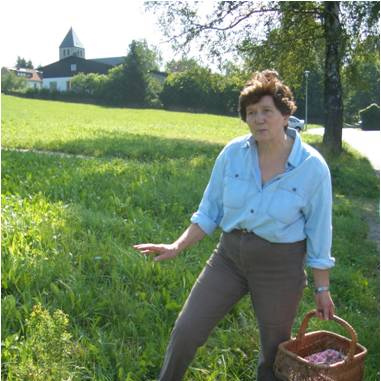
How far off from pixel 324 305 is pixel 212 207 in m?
0.84

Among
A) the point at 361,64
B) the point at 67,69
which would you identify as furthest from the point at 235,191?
the point at 67,69

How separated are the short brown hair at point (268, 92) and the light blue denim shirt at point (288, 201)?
0.21 metres

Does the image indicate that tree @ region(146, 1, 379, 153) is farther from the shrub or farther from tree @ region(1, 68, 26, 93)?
tree @ region(1, 68, 26, 93)

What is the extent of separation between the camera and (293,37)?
61.7 feet

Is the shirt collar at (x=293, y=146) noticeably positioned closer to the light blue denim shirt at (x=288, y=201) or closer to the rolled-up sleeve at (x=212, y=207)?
the light blue denim shirt at (x=288, y=201)

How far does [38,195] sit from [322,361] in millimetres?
4594

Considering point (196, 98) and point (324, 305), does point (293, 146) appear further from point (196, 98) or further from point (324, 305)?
point (196, 98)

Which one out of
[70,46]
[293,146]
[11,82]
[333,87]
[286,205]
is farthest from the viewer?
[70,46]

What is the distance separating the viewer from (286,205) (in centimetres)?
295

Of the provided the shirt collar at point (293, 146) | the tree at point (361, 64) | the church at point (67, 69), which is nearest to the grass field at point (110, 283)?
the shirt collar at point (293, 146)

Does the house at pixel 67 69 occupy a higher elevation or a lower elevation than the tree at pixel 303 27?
higher

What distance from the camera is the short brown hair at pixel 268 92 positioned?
9.82 ft

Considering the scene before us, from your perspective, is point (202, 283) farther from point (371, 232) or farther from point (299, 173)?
point (371, 232)

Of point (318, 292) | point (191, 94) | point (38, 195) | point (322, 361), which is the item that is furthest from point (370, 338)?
point (191, 94)
